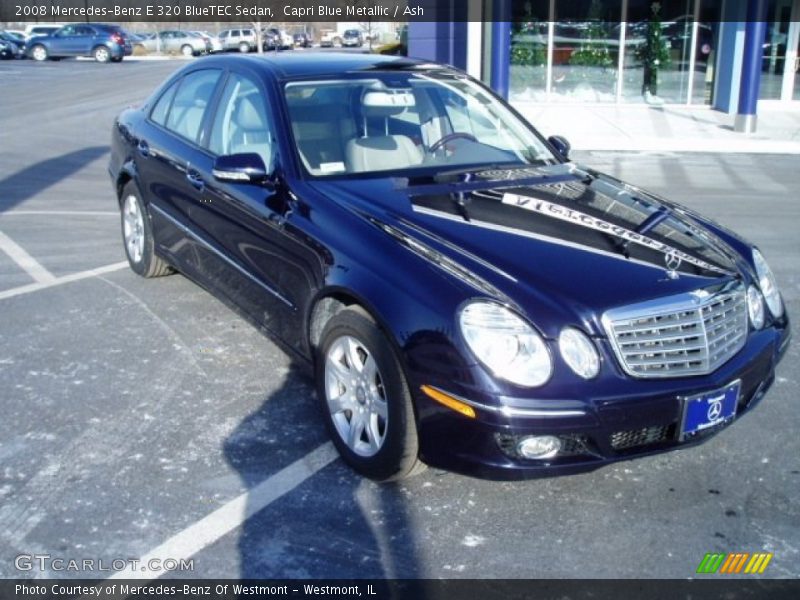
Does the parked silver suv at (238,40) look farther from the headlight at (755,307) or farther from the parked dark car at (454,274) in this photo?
the headlight at (755,307)

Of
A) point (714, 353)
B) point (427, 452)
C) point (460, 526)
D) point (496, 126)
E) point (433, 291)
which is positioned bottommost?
point (460, 526)

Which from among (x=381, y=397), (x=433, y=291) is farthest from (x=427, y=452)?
(x=433, y=291)

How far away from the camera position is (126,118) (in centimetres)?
623

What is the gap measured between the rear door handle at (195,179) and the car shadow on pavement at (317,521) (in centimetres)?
151

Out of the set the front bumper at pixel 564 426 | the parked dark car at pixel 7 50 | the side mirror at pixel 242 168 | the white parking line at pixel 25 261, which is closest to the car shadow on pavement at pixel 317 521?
the front bumper at pixel 564 426

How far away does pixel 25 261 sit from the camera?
21.9ft

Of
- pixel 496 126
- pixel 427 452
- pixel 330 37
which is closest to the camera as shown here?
pixel 427 452

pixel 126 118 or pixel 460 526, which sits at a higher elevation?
pixel 126 118

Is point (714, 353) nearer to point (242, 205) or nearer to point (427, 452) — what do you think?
point (427, 452)

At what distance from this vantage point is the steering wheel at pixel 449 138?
451 cm

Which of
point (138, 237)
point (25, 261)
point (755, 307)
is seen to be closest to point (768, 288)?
point (755, 307)

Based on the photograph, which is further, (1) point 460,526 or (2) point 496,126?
(2) point 496,126

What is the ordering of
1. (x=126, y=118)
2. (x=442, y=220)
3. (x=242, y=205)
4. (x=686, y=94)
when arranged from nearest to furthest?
(x=442, y=220), (x=242, y=205), (x=126, y=118), (x=686, y=94)

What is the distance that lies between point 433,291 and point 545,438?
658 millimetres
